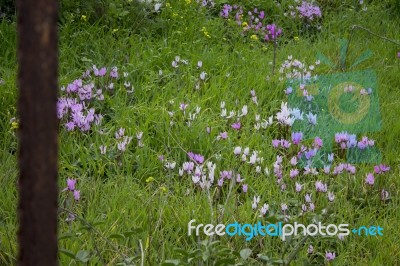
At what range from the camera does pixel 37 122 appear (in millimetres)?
1250

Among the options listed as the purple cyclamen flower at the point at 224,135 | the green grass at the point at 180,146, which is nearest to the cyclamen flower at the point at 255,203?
the green grass at the point at 180,146

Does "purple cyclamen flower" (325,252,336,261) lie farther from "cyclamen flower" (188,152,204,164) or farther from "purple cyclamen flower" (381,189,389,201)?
"cyclamen flower" (188,152,204,164)

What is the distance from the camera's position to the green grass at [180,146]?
3.45 m

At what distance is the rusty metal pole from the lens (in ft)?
4.05

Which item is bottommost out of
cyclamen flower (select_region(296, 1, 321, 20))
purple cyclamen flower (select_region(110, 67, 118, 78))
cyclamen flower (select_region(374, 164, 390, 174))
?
cyclamen flower (select_region(374, 164, 390, 174))

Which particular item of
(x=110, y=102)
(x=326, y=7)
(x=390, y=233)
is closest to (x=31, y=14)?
(x=390, y=233)

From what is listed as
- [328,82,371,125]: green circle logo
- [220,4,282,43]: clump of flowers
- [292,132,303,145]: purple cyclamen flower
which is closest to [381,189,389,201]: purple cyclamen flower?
[292,132,303,145]: purple cyclamen flower

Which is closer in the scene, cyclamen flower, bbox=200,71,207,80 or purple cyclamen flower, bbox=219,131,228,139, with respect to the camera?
purple cyclamen flower, bbox=219,131,228,139

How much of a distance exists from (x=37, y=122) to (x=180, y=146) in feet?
9.89

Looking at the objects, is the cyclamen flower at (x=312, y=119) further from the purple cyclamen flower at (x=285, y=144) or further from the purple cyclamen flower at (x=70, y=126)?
the purple cyclamen flower at (x=70, y=126)

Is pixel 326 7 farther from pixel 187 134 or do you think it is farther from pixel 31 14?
pixel 31 14

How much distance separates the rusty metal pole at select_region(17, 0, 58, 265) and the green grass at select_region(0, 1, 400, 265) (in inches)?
54.8

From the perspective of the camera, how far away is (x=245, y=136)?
461cm

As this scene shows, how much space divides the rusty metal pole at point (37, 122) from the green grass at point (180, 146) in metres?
1.39
